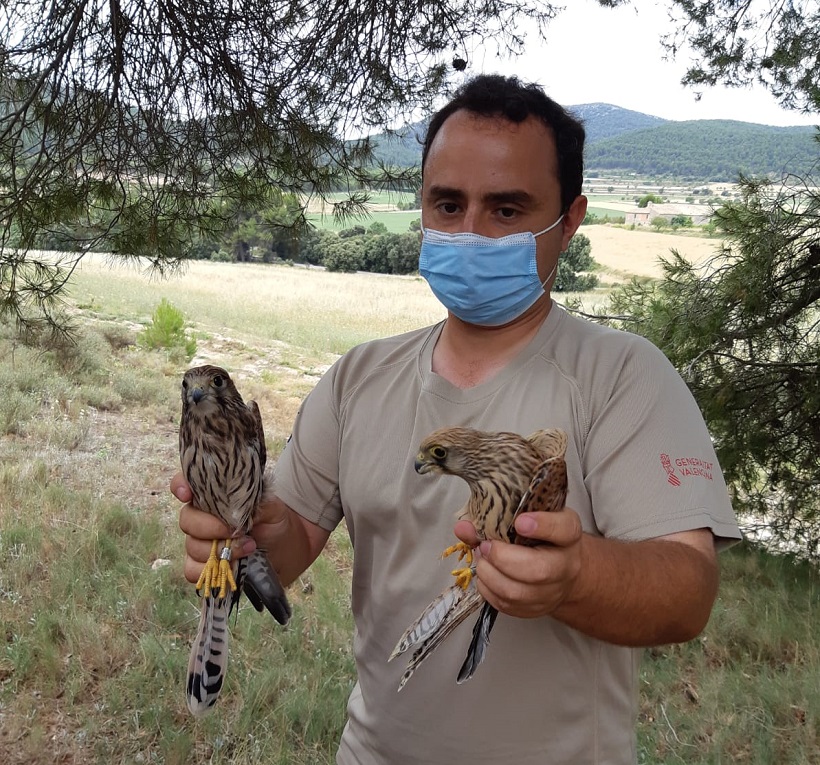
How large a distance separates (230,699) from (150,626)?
86 cm

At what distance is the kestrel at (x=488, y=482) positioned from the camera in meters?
1.26

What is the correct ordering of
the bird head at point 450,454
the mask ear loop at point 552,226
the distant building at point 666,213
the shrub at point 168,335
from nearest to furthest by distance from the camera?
the bird head at point 450,454 → the mask ear loop at point 552,226 → the distant building at point 666,213 → the shrub at point 168,335

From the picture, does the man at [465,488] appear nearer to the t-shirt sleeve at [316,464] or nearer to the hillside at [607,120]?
the t-shirt sleeve at [316,464]

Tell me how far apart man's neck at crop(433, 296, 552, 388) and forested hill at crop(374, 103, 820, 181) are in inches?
29.3

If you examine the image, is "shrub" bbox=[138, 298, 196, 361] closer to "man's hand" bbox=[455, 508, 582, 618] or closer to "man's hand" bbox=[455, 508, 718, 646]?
"man's hand" bbox=[455, 508, 718, 646]

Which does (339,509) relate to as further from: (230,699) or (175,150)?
(175,150)

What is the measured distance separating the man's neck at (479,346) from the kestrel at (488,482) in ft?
1.88

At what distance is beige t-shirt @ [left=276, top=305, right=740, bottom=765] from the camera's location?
169 cm

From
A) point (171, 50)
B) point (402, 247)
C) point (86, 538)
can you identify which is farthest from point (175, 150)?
point (402, 247)

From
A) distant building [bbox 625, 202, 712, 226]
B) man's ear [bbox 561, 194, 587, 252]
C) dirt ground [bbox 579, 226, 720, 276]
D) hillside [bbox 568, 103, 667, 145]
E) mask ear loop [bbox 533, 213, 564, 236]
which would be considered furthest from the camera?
dirt ground [bbox 579, 226, 720, 276]

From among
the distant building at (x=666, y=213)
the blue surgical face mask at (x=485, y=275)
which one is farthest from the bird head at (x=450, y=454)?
the distant building at (x=666, y=213)

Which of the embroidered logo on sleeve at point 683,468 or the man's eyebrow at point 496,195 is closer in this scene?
the embroidered logo on sleeve at point 683,468

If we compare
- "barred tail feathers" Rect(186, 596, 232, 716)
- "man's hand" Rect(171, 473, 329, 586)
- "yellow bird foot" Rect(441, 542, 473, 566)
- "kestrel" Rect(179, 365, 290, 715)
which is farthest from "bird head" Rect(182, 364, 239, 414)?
"yellow bird foot" Rect(441, 542, 473, 566)

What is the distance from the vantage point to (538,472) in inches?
49.4
